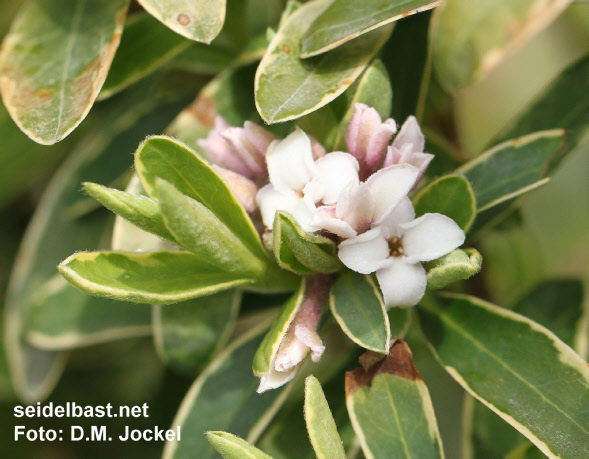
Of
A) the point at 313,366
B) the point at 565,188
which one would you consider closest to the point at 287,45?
the point at 313,366

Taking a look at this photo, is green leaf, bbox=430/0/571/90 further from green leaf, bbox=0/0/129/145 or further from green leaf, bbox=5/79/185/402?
green leaf, bbox=5/79/185/402

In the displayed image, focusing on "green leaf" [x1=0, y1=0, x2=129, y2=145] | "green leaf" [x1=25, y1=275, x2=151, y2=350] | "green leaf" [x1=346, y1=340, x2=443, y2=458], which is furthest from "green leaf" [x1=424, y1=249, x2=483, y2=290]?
"green leaf" [x1=25, y1=275, x2=151, y2=350]

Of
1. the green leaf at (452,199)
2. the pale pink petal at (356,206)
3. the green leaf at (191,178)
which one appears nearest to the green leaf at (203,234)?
the green leaf at (191,178)

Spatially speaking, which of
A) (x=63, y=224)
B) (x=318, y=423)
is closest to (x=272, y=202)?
(x=318, y=423)

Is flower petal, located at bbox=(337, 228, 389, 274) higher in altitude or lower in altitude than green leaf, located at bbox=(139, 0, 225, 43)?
lower

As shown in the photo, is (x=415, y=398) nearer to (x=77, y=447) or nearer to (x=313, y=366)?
(x=313, y=366)

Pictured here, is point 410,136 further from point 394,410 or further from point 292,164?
point 394,410
